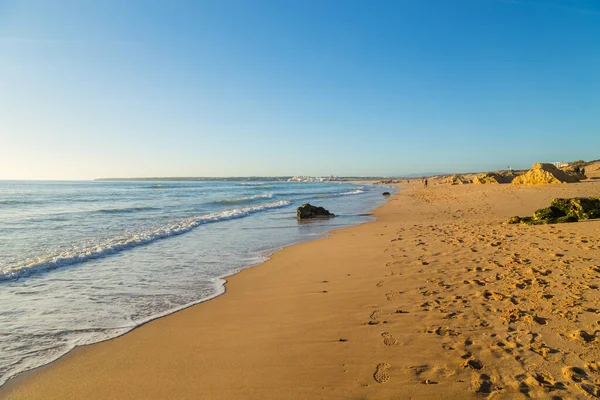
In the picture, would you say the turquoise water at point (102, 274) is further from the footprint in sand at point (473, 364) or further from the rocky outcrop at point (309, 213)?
the footprint in sand at point (473, 364)

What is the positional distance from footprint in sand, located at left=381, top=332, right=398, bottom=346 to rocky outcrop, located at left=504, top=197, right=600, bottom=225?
368 inches

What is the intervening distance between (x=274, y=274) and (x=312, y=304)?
2.23 metres

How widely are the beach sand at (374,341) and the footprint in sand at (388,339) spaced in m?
0.01

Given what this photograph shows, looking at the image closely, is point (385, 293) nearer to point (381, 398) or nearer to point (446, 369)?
point (446, 369)

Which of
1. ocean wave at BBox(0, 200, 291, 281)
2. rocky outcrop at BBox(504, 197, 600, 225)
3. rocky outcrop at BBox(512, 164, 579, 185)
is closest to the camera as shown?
ocean wave at BBox(0, 200, 291, 281)

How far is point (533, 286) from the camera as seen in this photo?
513 cm

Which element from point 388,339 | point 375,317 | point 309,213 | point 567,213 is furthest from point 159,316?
point 309,213

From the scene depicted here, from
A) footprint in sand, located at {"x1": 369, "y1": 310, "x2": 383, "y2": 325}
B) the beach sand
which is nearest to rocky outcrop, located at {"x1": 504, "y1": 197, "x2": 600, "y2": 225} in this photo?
the beach sand

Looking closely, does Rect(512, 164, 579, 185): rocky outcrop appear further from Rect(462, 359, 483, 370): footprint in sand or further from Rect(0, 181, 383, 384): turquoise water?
Rect(462, 359, 483, 370): footprint in sand

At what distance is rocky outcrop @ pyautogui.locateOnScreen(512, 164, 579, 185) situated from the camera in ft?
102

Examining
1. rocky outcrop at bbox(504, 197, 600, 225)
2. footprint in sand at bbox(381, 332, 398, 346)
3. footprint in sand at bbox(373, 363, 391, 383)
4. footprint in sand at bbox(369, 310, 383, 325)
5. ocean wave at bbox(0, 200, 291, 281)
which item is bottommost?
ocean wave at bbox(0, 200, 291, 281)

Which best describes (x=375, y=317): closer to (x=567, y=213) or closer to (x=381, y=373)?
(x=381, y=373)

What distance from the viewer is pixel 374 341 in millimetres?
3846

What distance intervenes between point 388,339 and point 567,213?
34.4 feet
